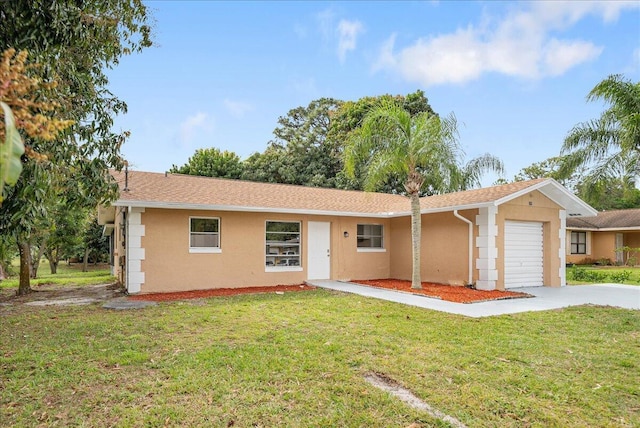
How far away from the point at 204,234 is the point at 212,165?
59.3 feet

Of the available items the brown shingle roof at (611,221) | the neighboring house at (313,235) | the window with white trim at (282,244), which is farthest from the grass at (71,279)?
the brown shingle roof at (611,221)

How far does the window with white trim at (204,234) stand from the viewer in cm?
1227

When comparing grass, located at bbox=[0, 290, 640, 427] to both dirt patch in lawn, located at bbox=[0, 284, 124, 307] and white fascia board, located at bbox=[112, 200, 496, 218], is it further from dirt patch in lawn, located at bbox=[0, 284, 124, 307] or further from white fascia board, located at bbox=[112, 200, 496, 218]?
white fascia board, located at bbox=[112, 200, 496, 218]

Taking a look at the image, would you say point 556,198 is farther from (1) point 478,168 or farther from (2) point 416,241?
(2) point 416,241

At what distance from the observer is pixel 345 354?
545 centimetres

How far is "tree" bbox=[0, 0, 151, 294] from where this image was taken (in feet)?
13.1

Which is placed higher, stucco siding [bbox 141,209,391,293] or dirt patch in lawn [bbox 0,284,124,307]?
stucco siding [bbox 141,209,391,293]

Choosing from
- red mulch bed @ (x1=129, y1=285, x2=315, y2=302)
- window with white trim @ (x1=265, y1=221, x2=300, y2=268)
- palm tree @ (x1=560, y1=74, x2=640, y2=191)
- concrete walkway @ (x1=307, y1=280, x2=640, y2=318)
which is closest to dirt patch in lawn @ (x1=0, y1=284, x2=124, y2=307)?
red mulch bed @ (x1=129, y1=285, x2=315, y2=302)

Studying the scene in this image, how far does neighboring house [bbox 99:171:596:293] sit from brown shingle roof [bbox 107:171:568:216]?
0.04m

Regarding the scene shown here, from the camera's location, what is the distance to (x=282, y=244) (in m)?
13.9

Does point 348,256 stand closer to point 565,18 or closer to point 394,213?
point 394,213

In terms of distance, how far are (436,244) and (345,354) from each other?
921 cm

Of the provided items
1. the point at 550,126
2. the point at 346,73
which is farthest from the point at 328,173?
the point at 550,126

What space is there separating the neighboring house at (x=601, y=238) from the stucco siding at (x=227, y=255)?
1899 cm
